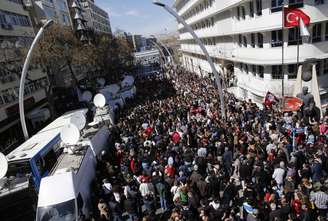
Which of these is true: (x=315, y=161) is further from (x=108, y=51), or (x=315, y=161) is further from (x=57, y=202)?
(x=108, y=51)

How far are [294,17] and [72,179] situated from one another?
16.8 m

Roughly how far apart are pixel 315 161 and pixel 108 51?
4438 cm

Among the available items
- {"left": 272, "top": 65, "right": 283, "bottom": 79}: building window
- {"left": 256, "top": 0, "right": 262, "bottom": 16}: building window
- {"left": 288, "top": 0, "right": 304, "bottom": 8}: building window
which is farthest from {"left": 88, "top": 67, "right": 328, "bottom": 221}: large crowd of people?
{"left": 256, "top": 0, "right": 262, "bottom": 16}: building window

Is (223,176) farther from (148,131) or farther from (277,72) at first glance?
(277,72)

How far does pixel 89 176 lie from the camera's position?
13.4 metres

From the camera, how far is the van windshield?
9.80 m

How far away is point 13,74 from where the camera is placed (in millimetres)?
30406

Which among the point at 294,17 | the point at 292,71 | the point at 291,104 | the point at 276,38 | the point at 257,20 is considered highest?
the point at 257,20

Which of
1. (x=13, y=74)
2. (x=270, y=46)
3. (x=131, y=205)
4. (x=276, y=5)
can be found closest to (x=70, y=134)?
(x=131, y=205)

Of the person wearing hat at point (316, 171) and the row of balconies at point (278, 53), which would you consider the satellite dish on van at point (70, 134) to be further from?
the row of balconies at point (278, 53)

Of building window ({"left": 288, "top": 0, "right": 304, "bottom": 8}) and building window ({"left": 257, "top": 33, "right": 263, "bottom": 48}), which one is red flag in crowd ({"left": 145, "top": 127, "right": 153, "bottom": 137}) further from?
building window ({"left": 288, "top": 0, "right": 304, "bottom": 8})

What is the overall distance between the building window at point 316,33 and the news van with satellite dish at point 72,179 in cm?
1661

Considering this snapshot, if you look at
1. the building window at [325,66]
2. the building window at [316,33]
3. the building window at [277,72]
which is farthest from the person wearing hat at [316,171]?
the building window at [325,66]

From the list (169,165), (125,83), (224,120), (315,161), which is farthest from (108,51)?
(315,161)
